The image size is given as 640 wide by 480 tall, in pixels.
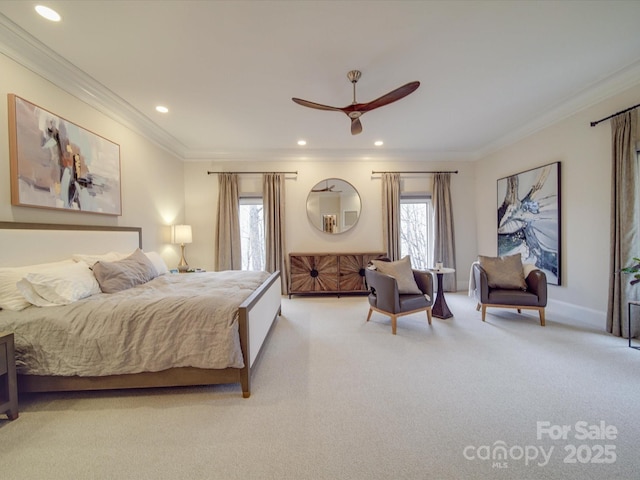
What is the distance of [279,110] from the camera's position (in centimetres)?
334

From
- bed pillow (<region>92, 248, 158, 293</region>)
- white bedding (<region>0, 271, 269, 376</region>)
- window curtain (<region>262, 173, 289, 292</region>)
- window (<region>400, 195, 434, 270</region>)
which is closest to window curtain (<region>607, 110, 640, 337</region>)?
window (<region>400, 195, 434, 270</region>)

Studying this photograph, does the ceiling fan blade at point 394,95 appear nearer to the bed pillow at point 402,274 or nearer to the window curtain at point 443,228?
the bed pillow at point 402,274

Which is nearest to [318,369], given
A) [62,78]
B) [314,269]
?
[314,269]

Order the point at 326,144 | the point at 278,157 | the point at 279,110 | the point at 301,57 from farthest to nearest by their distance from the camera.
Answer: the point at 278,157 < the point at 326,144 < the point at 279,110 < the point at 301,57

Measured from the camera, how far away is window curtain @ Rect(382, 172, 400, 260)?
5.07m

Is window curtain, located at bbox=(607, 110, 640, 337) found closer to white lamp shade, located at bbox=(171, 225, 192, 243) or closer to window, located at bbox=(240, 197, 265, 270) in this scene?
window, located at bbox=(240, 197, 265, 270)

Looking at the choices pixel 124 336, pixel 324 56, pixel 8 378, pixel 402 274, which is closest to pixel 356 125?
pixel 324 56

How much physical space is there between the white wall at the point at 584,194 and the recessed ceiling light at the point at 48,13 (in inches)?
216

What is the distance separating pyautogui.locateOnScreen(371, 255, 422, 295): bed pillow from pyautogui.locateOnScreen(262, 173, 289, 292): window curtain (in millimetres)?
2193

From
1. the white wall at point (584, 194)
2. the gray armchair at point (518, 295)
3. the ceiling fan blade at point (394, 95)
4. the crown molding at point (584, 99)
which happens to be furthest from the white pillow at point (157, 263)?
the crown molding at point (584, 99)

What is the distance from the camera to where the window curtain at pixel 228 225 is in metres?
4.86

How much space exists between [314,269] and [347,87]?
3.03 m

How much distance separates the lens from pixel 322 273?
15.5 feet

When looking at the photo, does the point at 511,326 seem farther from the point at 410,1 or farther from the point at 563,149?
the point at 410,1
